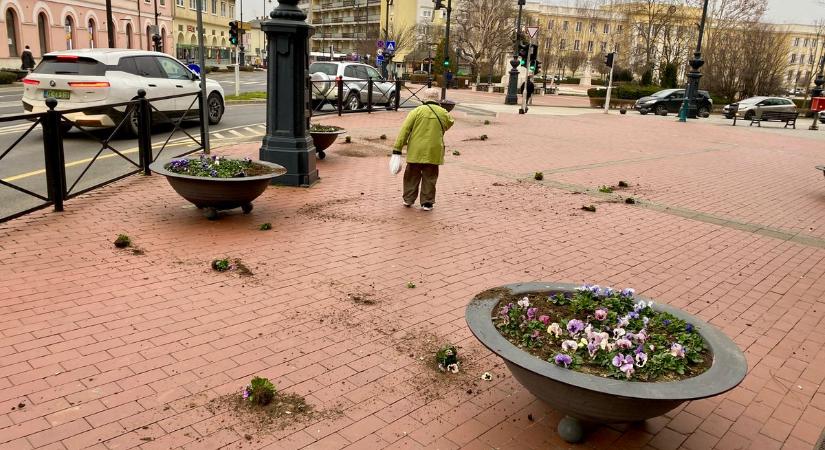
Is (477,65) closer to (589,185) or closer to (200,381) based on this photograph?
(589,185)

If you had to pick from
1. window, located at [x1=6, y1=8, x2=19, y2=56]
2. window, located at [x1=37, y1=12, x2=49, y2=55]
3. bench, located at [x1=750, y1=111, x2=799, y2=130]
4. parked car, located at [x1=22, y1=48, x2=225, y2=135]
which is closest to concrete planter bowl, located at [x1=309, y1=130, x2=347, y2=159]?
parked car, located at [x1=22, y1=48, x2=225, y2=135]

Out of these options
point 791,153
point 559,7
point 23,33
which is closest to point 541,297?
point 791,153

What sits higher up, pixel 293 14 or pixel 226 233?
pixel 293 14

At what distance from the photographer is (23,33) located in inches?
1580

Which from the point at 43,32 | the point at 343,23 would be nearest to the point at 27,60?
the point at 43,32

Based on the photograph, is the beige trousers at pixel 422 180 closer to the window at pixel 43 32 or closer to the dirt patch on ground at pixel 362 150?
the dirt patch on ground at pixel 362 150

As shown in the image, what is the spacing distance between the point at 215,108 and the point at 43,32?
3513 cm

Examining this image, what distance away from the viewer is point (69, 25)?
46.2 m

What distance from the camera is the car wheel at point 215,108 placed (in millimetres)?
15969

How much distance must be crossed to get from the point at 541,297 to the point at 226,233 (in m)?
4.00

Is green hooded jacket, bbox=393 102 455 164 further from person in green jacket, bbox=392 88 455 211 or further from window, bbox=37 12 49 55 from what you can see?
window, bbox=37 12 49 55

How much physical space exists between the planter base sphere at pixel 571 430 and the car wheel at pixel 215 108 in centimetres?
1446

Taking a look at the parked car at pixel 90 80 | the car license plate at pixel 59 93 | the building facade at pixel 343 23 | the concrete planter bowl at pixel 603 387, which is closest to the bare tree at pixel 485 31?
the building facade at pixel 343 23

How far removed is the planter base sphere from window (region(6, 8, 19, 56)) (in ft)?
152
